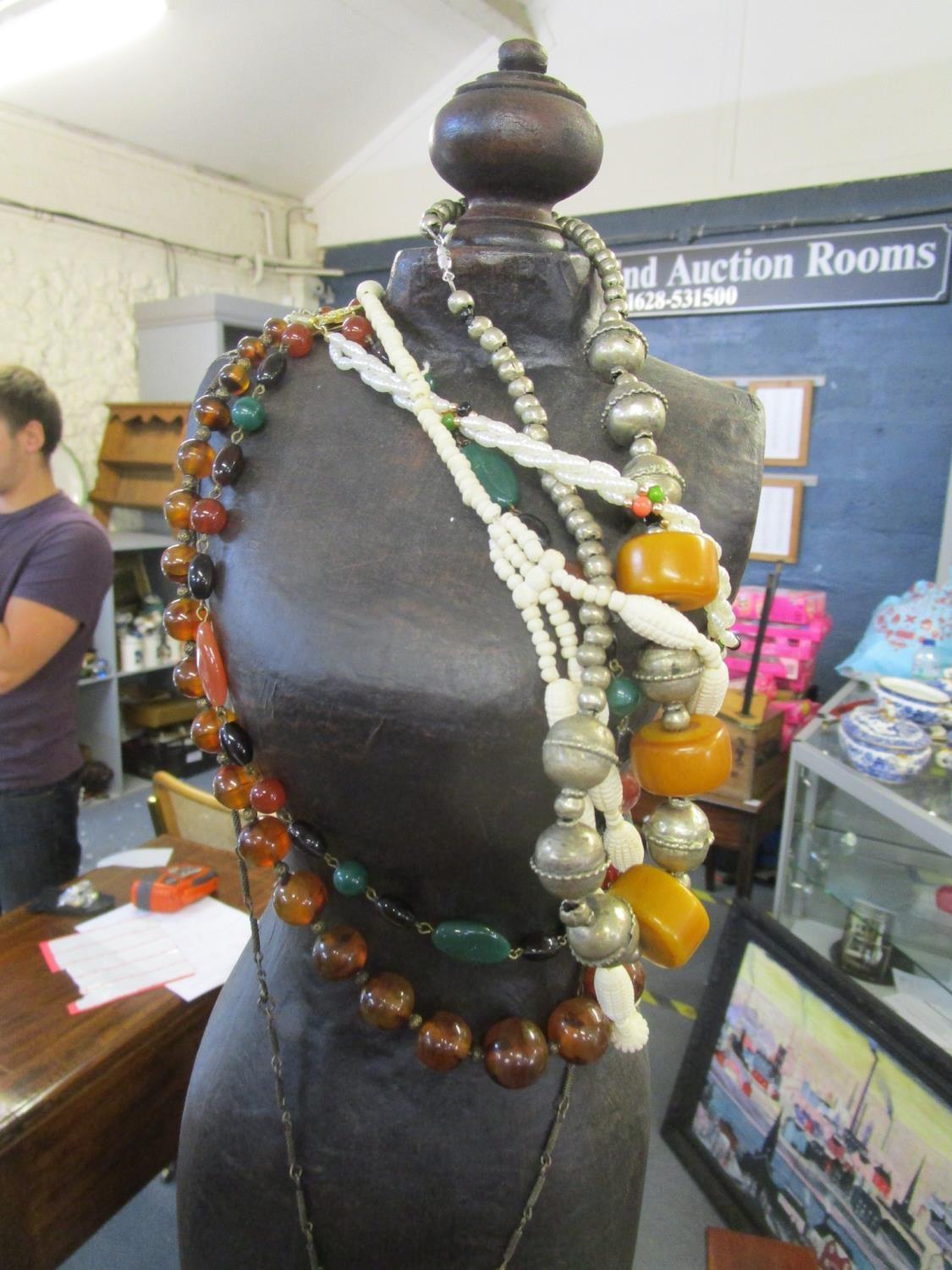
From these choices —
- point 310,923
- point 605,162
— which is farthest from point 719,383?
point 605,162

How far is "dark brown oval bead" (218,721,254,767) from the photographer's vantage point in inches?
20.9

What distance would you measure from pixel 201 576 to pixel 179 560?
0.05 metres

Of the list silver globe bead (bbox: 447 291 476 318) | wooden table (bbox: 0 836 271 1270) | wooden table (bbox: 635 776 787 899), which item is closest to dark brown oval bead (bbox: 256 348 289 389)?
silver globe bead (bbox: 447 291 476 318)

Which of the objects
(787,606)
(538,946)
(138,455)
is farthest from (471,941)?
(138,455)

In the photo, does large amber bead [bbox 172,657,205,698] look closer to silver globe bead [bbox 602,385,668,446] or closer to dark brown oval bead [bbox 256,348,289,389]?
dark brown oval bead [bbox 256,348,289,389]

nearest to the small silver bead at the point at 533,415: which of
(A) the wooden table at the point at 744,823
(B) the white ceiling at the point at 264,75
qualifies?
(A) the wooden table at the point at 744,823

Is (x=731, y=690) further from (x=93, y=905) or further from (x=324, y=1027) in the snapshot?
(x=324, y=1027)

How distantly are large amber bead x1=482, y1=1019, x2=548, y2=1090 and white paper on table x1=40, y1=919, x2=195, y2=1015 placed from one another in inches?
36.7

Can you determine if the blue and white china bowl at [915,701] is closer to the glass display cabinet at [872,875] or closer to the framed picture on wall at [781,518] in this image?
the glass display cabinet at [872,875]

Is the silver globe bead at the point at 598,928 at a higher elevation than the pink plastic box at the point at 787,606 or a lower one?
higher

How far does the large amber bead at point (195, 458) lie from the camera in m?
0.58

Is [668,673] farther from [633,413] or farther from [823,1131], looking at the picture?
[823,1131]

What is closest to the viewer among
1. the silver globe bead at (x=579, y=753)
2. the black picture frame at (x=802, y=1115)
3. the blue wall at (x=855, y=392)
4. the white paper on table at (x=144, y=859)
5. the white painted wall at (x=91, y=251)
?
the silver globe bead at (x=579, y=753)

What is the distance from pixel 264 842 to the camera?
1.73 ft
